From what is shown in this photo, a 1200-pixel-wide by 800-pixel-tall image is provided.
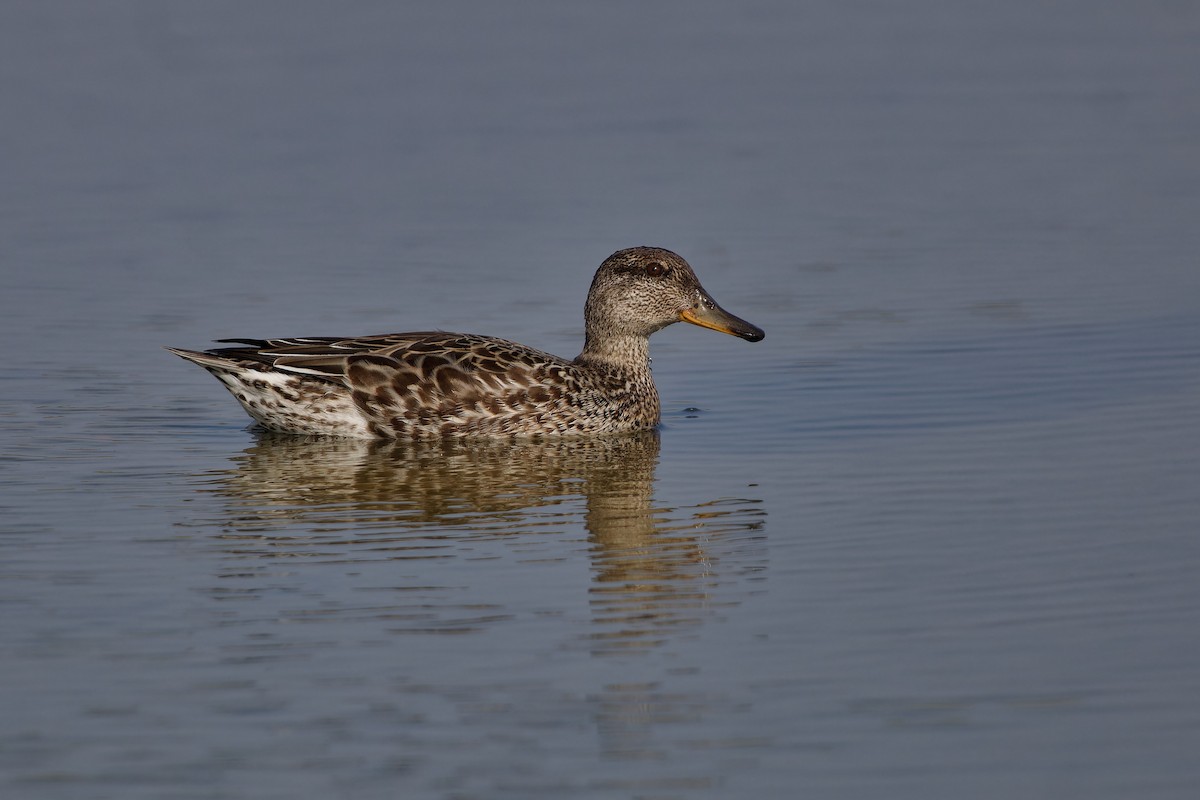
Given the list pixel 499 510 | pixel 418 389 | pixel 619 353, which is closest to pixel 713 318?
pixel 619 353

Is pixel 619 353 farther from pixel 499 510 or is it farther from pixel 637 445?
pixel 499 510

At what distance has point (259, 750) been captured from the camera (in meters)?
6.12

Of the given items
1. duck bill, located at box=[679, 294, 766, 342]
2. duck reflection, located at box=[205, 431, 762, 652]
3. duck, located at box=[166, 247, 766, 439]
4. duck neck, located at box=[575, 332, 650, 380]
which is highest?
duck bill, located at box=[679, 294, 766, 342]

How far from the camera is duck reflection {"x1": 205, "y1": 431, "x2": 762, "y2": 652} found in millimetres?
8086

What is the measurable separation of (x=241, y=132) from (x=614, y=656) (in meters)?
12.3

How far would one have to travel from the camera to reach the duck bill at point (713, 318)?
12.2m

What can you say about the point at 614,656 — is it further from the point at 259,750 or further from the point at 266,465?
the point at 266,465

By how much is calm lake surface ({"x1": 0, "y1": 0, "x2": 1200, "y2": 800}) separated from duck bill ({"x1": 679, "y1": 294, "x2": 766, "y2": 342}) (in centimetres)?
40

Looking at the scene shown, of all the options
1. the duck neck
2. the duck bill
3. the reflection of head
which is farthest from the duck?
the duck bill

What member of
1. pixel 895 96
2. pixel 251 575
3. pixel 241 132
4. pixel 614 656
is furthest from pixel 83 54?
pixel 614 656

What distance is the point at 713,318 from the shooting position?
1224cm

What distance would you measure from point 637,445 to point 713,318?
48.3 inches

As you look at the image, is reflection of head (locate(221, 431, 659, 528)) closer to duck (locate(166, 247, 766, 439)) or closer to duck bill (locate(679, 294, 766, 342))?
duck (locate(166, 247, 766, 439))

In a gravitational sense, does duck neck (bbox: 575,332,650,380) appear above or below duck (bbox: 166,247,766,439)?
above
